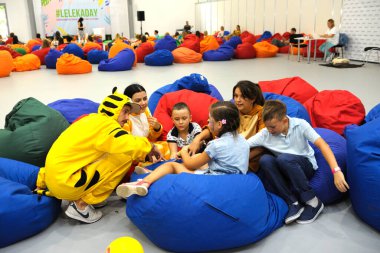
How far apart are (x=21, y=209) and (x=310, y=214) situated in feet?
6.56

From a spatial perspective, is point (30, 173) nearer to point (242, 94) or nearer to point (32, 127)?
point (32, 127)

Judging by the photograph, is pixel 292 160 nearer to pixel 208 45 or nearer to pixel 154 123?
pixel 154 123

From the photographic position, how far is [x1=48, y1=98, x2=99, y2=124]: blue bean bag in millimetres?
3730

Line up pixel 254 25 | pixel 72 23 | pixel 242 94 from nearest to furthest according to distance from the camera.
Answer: pixel 242 94, pixel 254 25, pixel 72 23

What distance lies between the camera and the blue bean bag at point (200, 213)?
87.4 inches

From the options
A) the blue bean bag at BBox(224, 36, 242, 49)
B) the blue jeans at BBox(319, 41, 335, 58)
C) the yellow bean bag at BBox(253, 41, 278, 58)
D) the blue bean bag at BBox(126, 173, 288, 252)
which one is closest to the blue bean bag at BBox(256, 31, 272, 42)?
the blue bean bag at BBox(224, 36, 242, 49)

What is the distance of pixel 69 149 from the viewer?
2512 mm

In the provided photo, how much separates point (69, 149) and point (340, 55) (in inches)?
469

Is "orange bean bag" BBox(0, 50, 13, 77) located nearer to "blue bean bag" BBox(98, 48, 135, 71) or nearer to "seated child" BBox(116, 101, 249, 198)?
"blue bean bag" BBox(98, 48, 135, 71)

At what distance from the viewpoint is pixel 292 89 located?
4277mm

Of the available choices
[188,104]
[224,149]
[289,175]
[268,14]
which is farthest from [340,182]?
[268,14]

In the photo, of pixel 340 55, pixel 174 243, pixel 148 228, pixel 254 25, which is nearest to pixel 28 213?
pixel 148 228

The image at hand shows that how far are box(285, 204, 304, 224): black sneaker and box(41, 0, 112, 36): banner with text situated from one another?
2222 cm

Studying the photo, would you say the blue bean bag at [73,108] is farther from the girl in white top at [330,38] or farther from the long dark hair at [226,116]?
the girl in white top at [330,38]
